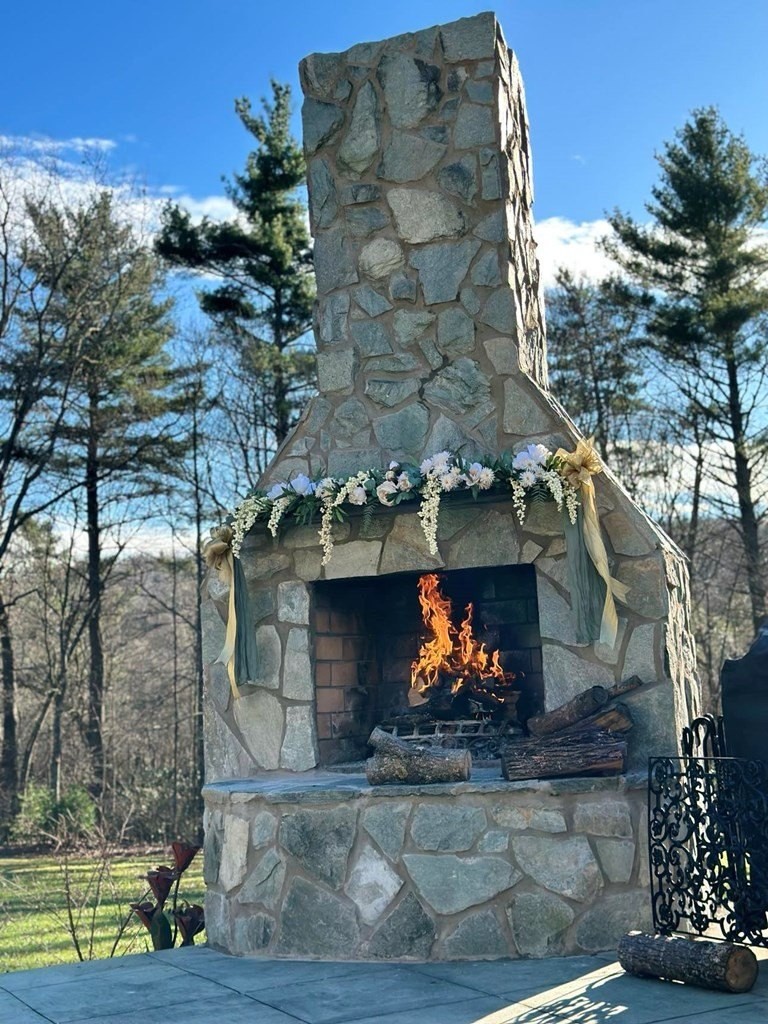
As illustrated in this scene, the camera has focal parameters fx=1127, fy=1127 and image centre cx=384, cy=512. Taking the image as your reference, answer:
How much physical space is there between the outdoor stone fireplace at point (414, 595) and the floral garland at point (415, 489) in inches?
7.7

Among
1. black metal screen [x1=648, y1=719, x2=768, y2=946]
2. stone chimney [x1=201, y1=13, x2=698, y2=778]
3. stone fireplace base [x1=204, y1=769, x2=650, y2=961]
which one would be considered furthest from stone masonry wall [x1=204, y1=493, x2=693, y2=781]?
black metal screen [x1=648, y1=719, x2=768, y2=946]

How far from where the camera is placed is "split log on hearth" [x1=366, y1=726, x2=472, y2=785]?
221 inches

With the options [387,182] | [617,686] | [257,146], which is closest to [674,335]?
[257,146]

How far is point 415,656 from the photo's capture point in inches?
282

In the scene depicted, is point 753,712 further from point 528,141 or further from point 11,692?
point 11,692

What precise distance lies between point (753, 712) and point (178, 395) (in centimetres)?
1462

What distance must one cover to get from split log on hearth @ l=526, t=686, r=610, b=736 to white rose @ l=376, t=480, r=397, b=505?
1439 mm

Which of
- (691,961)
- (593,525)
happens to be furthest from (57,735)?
(691,961)

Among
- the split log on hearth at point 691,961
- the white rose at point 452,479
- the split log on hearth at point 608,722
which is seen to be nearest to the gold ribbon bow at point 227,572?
the white rose at point 452,479

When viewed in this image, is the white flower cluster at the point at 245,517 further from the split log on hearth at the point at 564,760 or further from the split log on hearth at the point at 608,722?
the split log on hearth at the point at 608,722

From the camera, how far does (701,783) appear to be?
16.8 feet

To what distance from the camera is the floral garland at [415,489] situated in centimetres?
596

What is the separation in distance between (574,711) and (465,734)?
0.95 m

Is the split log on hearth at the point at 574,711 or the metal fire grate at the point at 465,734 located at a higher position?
the split log on hearth at the point at 574,711
